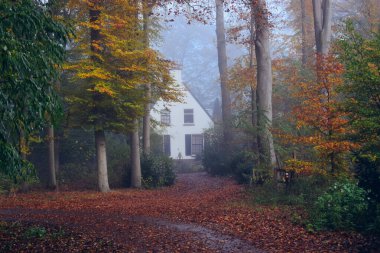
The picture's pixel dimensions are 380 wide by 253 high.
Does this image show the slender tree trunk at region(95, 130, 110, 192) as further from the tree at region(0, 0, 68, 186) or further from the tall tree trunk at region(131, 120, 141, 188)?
the tree at region(0, 0, 68, 186)

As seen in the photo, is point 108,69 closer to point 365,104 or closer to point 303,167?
point 303,167

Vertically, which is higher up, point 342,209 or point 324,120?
point 324,120

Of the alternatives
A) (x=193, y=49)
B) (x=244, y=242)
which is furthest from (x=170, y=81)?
(x=193, y=49)

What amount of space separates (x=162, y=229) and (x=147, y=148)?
15.5 meters

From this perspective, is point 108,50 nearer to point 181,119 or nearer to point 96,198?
point 96,198

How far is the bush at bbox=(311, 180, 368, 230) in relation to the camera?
35.0 ft

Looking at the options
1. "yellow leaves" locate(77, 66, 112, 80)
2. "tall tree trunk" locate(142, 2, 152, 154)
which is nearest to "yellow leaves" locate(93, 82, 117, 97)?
"yellow leaves" locate(77, 66, 112, 80)

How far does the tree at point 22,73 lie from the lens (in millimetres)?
7535

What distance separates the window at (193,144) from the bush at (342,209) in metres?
34.3

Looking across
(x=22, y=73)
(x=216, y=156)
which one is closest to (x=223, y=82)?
(x=216, y=156)

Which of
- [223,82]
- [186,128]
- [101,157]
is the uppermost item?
[223,82]

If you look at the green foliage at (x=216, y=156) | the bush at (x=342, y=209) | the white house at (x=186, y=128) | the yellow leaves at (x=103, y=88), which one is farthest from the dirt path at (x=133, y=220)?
the white house at (x=186, y=128)

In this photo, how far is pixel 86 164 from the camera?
28.6 m

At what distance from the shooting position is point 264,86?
1992cm
